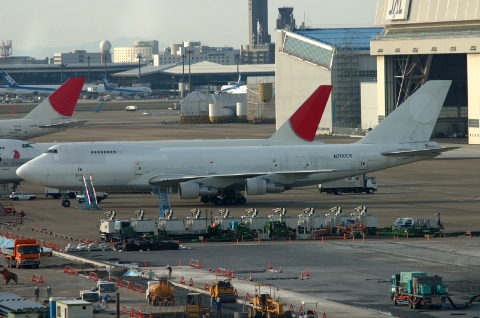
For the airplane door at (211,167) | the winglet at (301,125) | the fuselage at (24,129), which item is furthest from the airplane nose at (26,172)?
the fuselage at (24,129)

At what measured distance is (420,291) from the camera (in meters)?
38.9

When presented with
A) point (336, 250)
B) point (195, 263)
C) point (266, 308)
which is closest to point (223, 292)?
point (266, 308)

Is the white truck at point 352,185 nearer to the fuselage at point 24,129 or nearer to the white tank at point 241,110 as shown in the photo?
the fuselage at point 24,129

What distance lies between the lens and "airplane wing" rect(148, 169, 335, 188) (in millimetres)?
70438

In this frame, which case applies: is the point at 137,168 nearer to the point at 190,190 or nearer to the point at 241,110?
the point at 190,190

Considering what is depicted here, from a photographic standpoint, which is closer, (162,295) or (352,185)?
(162,295)

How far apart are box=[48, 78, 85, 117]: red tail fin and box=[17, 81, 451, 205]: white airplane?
32768 millimetres

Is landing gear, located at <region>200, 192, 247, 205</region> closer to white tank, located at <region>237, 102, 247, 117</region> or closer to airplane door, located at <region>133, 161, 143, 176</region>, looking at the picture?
airplane door, located at <region>133, 161, 143, 176</region>

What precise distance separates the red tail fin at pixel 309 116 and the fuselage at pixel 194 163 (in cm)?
904

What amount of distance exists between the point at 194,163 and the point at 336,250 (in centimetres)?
2060

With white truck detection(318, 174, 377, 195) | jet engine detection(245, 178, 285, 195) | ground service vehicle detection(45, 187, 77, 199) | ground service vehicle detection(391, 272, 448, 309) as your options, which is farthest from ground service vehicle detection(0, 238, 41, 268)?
white truck detection(318, 174, 377, 195)

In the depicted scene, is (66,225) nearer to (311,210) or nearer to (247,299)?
(311,210)

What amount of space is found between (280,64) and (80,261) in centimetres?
9813

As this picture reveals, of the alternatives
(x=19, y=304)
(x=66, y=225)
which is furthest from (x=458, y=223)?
(x=19, y=304)
